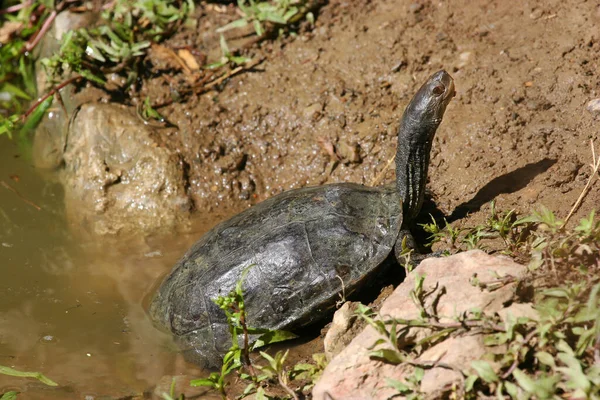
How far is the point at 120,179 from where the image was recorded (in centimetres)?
554

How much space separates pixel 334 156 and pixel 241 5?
2021 mm

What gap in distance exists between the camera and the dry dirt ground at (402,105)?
453cm

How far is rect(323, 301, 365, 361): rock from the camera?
11.1 ft

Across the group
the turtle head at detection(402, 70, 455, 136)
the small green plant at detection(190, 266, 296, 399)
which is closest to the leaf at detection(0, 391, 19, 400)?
the small green plant at detection(190, 266, 296, 399)

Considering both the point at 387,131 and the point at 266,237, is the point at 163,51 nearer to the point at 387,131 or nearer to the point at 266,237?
the point at 387,131

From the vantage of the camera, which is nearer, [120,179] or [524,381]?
[524,381]

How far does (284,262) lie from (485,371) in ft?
5.34

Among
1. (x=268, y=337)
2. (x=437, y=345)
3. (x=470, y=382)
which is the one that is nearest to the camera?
(x=470, y=382)

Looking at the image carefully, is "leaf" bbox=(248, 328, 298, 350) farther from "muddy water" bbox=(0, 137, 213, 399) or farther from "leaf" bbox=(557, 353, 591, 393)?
"leaf" bbox=(557, 353, 591, 393)

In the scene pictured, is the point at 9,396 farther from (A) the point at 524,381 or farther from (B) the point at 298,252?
(A) the point at 524,381

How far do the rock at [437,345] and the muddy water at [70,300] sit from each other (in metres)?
1.49

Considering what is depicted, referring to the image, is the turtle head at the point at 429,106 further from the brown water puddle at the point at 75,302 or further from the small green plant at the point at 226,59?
the small green plant at the point at 226,59

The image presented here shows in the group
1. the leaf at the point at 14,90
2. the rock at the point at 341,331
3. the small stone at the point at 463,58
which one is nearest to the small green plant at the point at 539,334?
the rock at the point at 341,331

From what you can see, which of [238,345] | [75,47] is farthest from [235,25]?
[238,345]
